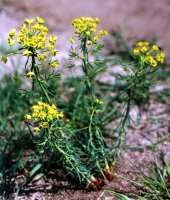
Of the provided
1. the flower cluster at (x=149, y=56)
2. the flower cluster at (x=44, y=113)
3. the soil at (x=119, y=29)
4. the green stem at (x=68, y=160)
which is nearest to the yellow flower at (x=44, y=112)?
the flower cluster at (x=44, y=113)

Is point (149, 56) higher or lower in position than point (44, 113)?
higher

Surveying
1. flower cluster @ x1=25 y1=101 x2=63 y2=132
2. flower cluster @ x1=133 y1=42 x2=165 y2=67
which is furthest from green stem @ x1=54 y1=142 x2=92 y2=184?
flower cluster @ x1=133 y1=42 x2=165 y2=67

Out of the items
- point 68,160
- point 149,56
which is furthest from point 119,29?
point 68,160

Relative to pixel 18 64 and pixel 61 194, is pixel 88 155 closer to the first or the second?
pixel 61 194

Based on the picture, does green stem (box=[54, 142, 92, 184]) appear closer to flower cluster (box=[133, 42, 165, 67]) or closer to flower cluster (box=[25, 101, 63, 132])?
flower cluster (box=[25, 101, 63, 132])

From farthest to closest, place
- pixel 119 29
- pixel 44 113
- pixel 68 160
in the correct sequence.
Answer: pixel 119 29 → pixel 68 160 → pixel 44 113

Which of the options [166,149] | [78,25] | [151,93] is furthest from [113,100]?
[78,25]

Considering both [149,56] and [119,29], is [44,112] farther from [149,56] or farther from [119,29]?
[119,29]

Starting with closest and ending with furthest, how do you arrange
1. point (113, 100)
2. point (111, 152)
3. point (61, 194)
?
1. point (61, 194)
2. point (111, 152)
3. point (113, 100)
